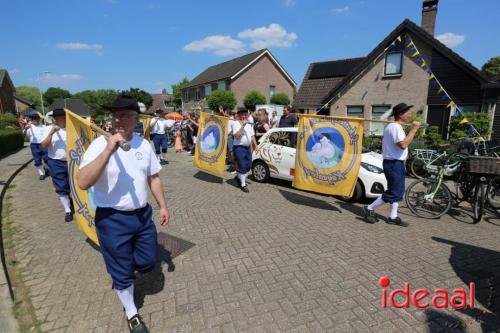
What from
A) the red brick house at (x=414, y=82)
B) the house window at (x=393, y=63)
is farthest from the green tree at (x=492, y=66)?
the house window at (x=393, y=63)

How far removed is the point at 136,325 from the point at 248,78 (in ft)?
113

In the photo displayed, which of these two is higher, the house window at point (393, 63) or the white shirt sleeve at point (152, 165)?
the house window at point (393, 63)

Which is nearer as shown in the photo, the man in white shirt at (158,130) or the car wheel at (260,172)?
the car wheel at (260,172)

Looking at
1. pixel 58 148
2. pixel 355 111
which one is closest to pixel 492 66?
pixel 355 111

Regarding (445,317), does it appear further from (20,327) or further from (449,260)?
(20,327)

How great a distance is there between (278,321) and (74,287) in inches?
89.7

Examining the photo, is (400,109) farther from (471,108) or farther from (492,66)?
(492,66)

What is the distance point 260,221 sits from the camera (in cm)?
514

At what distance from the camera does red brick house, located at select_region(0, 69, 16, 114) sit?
42812 millimetres

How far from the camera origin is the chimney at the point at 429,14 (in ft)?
52.5

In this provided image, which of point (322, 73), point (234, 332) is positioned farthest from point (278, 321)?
point (322, 73)

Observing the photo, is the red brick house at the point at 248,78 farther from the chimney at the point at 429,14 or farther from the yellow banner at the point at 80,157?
the yellow banner at the point at 80,157

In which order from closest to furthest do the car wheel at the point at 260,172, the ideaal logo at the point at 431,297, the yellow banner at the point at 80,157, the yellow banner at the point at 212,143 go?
1. the ideaal logo at the point at 431,297
2. the yellow banner at the point at 80,157
3. the yellow banner at the point at 212,143
4. the car wheel at the point at 260,172

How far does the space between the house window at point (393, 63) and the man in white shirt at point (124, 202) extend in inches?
659
